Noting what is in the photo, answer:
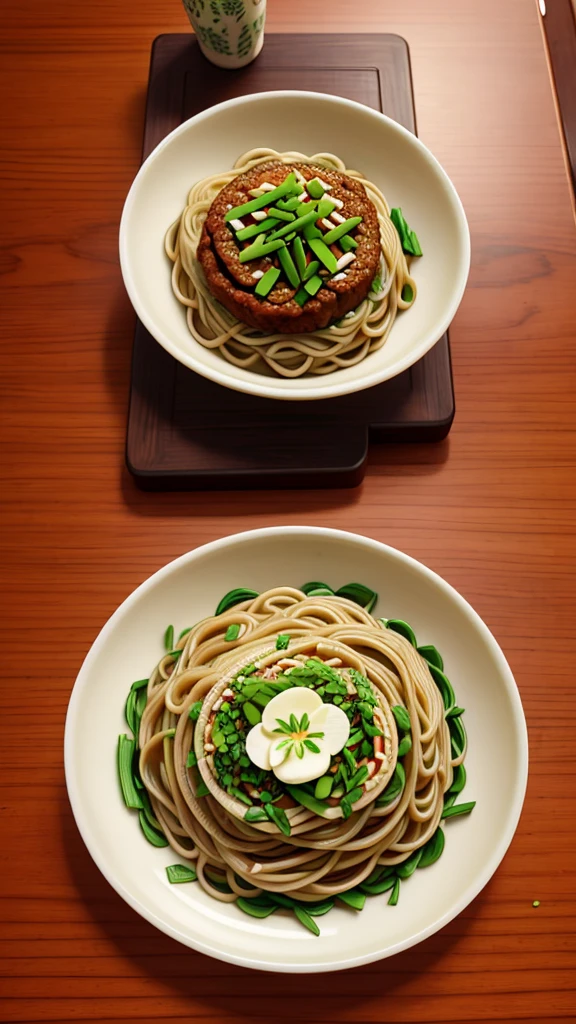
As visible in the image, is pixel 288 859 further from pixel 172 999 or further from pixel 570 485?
pixel 570 485

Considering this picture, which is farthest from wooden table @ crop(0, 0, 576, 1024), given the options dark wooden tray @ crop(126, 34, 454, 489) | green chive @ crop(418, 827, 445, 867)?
green chive @ crop(418, 827, 445, 867)

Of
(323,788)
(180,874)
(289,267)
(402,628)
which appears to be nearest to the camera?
(323,788)

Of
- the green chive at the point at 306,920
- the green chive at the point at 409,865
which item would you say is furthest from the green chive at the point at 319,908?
the green chive at the point at 409,865

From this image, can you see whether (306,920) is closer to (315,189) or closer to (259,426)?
(259,426)

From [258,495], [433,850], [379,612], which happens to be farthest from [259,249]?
[433,850]

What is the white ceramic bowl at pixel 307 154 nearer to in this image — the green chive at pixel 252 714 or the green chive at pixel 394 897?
the green chive at pixel 252 714

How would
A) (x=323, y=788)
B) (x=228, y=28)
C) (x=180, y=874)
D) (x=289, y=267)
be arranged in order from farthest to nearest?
1. (x=228, y=28)
2. (x=289, y=267)
3. (x=180, y=874)
4. (x=323, y=788)

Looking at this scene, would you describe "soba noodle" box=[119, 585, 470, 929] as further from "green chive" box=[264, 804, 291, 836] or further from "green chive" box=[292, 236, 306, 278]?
"green chive" box=[292, 236, 306, 278]
